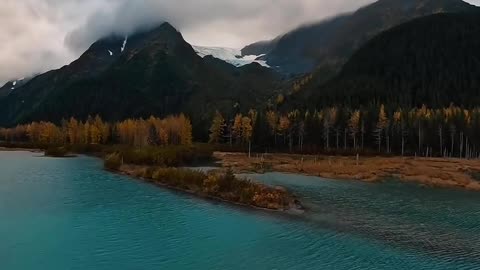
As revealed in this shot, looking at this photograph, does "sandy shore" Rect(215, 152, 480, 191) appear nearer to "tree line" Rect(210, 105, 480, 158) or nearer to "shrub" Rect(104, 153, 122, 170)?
"shrub" Rect(104, 153, 122, 170)

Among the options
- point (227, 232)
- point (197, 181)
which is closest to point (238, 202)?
point (197, 181)

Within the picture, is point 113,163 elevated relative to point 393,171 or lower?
elevated

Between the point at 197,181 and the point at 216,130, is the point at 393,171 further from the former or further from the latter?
the point at 216,130

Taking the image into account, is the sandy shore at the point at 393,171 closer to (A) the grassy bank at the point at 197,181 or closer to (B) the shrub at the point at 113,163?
(A) the grassy bank at the point at 197,181

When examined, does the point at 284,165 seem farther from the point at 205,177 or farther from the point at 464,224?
the point at 464,224

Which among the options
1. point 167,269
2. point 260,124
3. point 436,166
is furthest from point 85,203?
point 260,124

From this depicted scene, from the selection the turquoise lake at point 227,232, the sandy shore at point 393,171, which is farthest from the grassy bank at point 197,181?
the sandy shore at point 393,171
